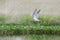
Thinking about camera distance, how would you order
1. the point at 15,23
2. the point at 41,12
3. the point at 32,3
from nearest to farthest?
the point at 15,23
the point at 41,12
the point at 32,3

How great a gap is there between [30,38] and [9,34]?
0.86 ft

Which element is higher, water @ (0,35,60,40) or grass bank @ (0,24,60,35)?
grass bank @ (0,24,60,35)

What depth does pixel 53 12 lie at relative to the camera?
11.5 ft

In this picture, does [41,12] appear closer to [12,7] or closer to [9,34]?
[12,7]

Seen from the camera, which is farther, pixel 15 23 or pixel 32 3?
pixel 32 3

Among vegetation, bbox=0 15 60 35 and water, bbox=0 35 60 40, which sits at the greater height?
vegetation, bbox=0 15 60 35

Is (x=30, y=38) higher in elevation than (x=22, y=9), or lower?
lower

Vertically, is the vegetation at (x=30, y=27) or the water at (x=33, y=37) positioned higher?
the vegetation at (x=30, y=27)

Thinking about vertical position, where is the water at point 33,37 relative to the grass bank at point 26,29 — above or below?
below

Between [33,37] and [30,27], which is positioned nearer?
[33,37]

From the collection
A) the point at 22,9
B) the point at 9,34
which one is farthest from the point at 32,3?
the point at 9,34

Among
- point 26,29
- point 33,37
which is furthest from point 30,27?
point 33,37

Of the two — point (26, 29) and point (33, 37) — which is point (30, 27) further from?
point (33, 37)

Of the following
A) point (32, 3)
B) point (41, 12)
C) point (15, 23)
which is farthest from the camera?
point (32, 3)
